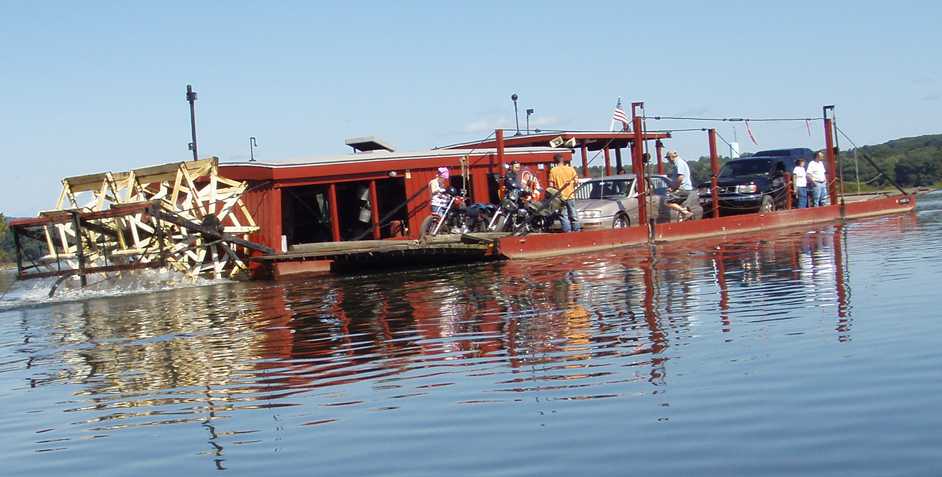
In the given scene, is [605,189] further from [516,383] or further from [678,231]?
[516,383]

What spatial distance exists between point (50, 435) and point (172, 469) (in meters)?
1.65

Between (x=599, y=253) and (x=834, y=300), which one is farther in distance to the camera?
(x=599, y=253)

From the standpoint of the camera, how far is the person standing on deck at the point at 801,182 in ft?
92.6

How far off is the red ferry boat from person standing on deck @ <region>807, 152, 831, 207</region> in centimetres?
41

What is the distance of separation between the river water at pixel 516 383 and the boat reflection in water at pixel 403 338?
4 cm

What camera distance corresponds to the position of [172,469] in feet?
20.2

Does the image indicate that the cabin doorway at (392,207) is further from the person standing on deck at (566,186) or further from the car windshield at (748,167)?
the car windshield at (748,167)

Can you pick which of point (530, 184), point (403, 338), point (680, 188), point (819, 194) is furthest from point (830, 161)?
point (403, 338)

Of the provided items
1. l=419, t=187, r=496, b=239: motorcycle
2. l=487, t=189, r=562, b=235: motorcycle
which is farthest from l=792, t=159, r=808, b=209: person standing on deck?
l=419, t=187, r=496, b=239: motorcycle

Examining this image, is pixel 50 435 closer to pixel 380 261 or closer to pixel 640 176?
pixel 380 261

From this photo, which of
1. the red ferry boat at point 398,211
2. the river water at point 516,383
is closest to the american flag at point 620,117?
the red ferry boat at point 398,211

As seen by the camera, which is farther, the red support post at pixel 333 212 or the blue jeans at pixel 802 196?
the blue jeans at pixel 802 196

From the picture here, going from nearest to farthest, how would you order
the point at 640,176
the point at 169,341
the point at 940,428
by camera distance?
1. the point at 940,428
2. the point at 169,341
3. the point at 640,176

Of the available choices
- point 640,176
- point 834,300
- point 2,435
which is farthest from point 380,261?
point 2,435
